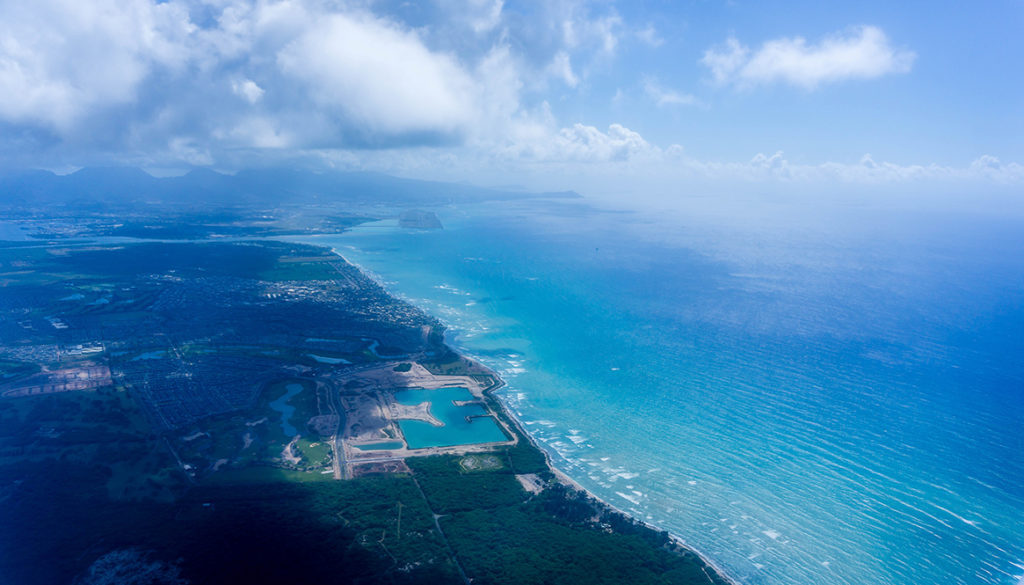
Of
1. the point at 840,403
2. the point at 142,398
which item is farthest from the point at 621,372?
the point at 142,398

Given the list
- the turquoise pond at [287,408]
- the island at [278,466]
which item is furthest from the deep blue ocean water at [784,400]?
the turquoise pond at [287,408]

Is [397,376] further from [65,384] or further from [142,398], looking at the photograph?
[65,384]

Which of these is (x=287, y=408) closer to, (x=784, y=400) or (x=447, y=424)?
(x=447, y=424)

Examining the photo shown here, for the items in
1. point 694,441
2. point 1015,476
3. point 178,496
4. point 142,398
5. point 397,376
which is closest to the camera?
point 178,496

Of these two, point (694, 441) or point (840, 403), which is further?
point (840, 403)

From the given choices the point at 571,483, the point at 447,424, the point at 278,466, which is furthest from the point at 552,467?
the point at 278,466

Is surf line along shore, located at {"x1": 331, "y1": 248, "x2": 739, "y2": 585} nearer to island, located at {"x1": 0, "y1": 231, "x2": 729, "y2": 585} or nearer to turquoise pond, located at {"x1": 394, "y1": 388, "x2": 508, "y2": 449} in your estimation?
island, located at {"x1": 0, "y1": 231, "x2": 729, "y2": 585}
